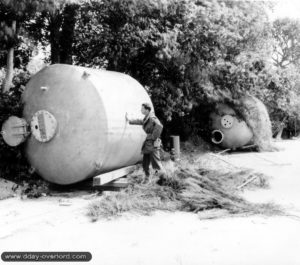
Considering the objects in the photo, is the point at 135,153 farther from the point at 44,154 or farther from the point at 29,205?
the point at 29,205

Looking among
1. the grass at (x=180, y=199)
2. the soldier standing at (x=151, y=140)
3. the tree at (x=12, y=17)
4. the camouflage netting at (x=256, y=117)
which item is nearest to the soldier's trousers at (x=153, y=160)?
the soldier standing at (x=151, y=140)

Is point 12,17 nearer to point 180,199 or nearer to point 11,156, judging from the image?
point 11,156

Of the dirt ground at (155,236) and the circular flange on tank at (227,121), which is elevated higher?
the circular flange on tank at (227,121)

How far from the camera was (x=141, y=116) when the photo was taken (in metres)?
9.05

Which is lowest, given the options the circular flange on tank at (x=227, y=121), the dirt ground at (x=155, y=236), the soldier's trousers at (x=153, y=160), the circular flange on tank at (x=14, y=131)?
the dirt ground at (x=155, y=236)

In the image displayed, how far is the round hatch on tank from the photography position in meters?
7.77

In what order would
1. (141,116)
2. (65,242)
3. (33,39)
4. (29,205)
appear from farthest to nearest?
(33,39)
(141,116)
(29,205)
(65,242)

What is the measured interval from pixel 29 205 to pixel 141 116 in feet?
10.3

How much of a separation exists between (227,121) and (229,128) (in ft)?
0.87

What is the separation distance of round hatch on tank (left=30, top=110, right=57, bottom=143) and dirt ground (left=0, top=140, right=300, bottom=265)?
136 cm

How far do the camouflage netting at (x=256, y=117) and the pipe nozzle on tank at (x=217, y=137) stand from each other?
1024 millimetres

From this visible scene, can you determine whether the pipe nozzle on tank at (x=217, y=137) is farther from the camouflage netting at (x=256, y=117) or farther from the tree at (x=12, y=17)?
the tree at (x=12, y=17)

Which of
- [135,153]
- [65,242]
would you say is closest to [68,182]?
[135,153]

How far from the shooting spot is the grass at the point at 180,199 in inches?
241
